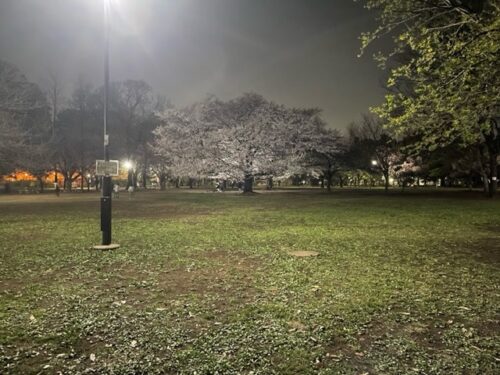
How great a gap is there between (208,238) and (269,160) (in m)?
32.0

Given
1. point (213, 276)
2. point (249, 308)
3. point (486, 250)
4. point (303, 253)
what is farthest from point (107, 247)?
point (486, 250)

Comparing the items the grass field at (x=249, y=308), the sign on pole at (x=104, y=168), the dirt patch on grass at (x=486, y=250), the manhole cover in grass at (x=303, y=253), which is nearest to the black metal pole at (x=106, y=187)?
the sign on pole at (x=104, y=168)

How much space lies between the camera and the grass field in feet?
13.5

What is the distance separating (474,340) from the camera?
4.59 metres

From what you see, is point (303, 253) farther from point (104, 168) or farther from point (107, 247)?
point (104, 168)

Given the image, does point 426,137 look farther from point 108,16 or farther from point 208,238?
point 108,16

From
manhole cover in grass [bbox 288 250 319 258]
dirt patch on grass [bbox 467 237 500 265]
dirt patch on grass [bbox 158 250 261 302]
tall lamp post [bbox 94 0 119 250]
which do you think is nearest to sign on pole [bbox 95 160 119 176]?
tall lamp post [bbox 94 0 119 250]

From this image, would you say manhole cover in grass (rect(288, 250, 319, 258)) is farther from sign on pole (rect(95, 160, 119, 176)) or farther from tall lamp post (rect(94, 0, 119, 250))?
sign on pole (rect(95, 160, 119, 176))

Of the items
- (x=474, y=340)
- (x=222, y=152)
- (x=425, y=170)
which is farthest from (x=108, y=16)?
(x=425, y=170)

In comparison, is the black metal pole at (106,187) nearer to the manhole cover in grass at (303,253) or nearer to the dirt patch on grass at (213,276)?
the dirt patch on grass at (213,276)

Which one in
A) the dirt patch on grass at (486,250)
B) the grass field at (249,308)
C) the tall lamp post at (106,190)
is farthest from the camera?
the tall lamp post at (106,190)

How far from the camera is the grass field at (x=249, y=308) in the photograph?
4.12 metres

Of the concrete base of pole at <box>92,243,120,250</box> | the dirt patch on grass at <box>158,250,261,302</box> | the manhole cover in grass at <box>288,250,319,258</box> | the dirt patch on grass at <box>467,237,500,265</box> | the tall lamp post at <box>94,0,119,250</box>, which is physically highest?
the tall lamp post at <box>94,0,119,250</box>

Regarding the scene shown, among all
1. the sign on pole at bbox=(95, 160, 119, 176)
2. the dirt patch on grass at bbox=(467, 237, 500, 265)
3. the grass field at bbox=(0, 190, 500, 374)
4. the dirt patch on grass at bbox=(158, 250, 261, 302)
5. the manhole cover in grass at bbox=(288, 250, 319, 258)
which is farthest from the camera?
the sign on pole at bbox=(95, 160, 119, 176)
